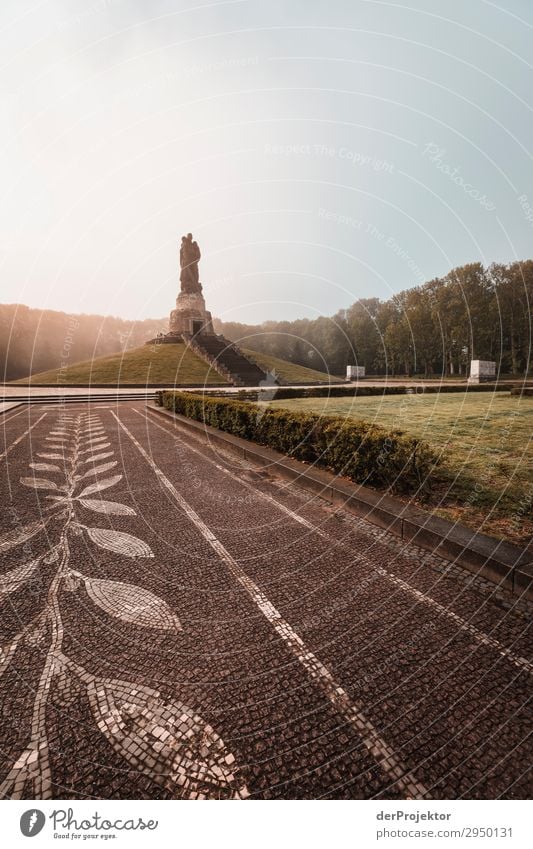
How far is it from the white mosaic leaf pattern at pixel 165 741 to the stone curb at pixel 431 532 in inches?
125

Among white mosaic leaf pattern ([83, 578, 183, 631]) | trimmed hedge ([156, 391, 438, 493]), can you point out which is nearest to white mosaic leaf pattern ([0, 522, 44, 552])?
white mosaic leaf pattern ([83, 578, 183, 631])

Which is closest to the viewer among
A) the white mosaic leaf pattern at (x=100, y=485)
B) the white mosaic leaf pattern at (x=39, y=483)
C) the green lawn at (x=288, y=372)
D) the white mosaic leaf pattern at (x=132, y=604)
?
the white mosaic leaf pattern at (x=132, y=604)

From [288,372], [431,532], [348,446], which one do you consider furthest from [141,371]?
[431,532]

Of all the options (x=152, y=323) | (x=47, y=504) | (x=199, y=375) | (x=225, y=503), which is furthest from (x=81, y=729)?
(x=152, y=323)

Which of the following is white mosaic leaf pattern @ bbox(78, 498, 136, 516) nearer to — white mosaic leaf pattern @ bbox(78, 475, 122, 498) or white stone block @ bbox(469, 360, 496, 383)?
white mosaic leaf pattern @ bbox(78, 475, 122, 498)

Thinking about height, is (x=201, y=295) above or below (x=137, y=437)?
above

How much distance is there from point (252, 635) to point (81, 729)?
1.35 meters

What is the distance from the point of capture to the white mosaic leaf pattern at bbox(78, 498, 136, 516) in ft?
20.8

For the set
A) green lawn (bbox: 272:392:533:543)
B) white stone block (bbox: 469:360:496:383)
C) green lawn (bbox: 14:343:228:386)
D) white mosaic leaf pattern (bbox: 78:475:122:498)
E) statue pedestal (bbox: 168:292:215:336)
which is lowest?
white mosaic leaf pattern (bbox: 78:475:122:498)

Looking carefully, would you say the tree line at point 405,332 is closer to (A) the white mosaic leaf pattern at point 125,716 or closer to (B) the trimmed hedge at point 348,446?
(B) the trimmed hedge at point 348,446

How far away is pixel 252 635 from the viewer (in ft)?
11.0

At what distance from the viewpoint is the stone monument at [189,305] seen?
2260 inches

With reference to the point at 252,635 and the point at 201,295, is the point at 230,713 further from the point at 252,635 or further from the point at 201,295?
the point at 201,295

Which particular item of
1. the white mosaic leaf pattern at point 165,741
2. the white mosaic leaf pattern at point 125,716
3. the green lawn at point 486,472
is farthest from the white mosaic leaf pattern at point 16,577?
the green lawn at point 486,472
